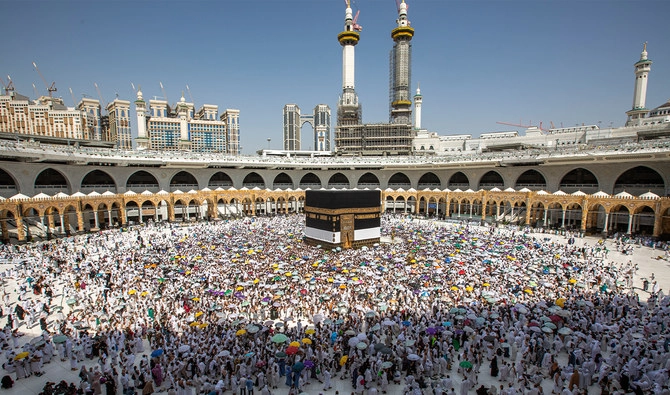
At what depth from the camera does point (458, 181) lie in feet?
144

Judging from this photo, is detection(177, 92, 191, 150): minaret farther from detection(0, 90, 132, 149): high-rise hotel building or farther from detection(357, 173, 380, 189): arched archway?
detection(357, 173, 380, 189): arched archway

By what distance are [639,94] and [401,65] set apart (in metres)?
38.0

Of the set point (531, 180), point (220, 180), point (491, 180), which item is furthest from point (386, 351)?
point (220, 180)

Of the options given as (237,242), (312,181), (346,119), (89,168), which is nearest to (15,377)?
(237,242)

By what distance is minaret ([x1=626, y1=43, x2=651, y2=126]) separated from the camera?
4384cm

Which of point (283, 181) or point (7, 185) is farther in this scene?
point (283, 181)

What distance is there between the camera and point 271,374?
26.8 ft

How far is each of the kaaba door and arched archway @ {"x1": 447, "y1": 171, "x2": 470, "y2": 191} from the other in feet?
83.3

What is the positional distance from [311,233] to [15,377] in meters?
16.7

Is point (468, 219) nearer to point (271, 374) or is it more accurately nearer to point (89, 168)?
point (271, 374)

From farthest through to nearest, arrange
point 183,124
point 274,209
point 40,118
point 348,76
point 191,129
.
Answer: point 191,129 < point 183,124 < point 40,118 < point 348,76 < point 274,209

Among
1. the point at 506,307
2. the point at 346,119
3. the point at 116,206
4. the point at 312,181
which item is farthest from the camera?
the point at 346,119

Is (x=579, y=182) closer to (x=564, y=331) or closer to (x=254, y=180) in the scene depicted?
(x=564, y=331)

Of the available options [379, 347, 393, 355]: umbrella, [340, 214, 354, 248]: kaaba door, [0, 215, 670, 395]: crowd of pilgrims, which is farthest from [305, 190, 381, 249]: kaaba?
[379, 347, 393, 355]: umbrella
